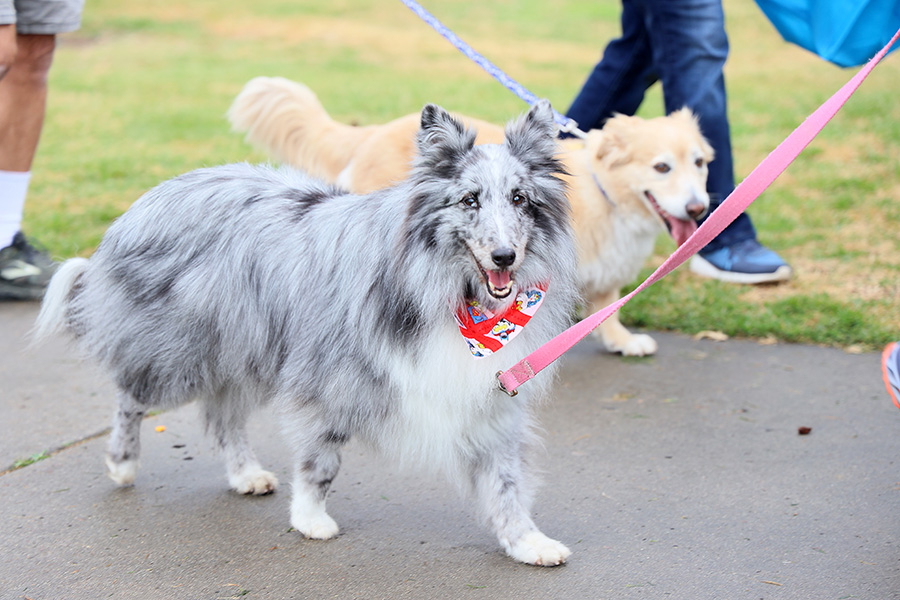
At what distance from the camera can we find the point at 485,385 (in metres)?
2.99

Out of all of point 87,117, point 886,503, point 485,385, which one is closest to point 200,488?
point 485,385

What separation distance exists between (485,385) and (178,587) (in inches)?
47.1

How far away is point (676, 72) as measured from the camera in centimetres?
548

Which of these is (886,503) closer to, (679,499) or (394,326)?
(679,499)

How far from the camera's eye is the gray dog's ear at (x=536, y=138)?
3006 millimetres

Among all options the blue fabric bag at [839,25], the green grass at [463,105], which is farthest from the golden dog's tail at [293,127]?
the blue fabric bag at [839,25]

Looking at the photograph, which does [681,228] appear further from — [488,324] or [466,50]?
[488,324]

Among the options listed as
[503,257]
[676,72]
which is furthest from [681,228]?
[503,257]

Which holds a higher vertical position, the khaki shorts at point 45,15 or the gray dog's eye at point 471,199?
the gray dog's eye at point 471,199

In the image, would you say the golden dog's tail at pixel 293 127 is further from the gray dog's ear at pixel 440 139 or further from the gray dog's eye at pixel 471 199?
the gray dog's eye at pixel 471 199

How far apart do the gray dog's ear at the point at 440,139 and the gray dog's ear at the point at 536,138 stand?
0.17 meters

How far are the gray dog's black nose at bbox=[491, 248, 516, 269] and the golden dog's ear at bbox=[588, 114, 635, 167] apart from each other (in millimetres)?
2235

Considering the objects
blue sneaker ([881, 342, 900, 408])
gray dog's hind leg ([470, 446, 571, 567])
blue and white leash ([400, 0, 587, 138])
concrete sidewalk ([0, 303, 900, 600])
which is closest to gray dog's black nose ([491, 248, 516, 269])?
gray dog's hind leg ([470, 446, 571, 567])

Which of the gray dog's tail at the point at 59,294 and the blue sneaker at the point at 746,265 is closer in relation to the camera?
the gray dog's tail at the point at 59,294
